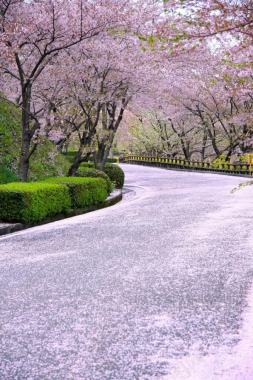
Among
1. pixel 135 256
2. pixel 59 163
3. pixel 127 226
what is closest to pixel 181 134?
pixel 59 163

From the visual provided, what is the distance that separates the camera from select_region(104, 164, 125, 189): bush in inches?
926

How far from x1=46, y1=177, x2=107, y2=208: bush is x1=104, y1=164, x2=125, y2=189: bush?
6.89m

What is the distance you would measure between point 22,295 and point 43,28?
34.4 ft

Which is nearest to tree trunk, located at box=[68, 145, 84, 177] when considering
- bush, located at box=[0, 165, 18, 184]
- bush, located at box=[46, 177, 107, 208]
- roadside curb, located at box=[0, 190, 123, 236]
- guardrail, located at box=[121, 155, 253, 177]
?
roadside curb, located at box=[0, 190, 123, 236]

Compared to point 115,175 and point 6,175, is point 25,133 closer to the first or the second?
point 6,175

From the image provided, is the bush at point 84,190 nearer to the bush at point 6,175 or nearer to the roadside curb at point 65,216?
the roadside curb at point 65,216

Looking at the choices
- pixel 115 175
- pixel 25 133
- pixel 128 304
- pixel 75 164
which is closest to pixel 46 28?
pixel 25 133

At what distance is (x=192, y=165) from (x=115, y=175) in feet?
72.5

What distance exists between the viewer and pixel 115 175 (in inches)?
933

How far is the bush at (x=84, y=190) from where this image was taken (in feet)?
47.4

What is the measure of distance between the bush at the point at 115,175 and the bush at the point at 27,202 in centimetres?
1048

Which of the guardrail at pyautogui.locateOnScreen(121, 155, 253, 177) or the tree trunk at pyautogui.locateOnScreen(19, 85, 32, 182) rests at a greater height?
the tree trunk at pyautogui.locateOnScreen(19, 85, 32, 182)

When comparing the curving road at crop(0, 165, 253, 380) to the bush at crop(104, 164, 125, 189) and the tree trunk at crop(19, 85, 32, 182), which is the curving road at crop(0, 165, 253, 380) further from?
the bush at crop(104, 164, 125, 189)

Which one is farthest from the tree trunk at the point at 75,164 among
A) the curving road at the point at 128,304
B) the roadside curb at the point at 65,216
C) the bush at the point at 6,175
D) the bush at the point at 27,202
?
the curving road at the point at 128,304
